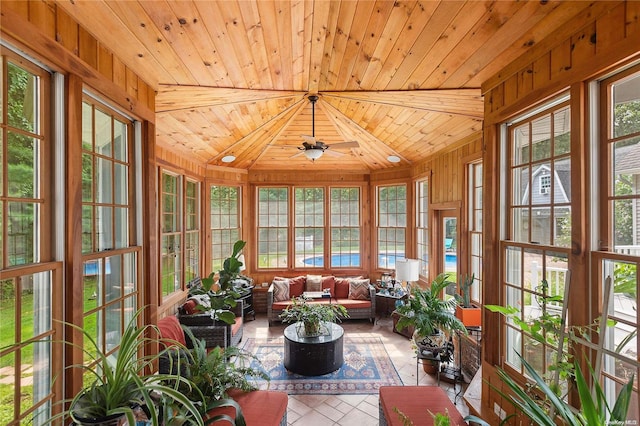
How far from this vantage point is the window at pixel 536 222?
205 centimetres

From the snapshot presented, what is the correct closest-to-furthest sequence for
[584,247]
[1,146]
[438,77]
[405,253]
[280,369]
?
1. [1,146]
2. [584,247]
3. [438,77]
4. [280,369]
5. [405,253]

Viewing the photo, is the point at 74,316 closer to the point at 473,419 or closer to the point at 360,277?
the point at 473,419

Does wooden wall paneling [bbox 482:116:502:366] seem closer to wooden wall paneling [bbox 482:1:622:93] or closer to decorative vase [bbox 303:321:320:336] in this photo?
wooden wall paneling [bbox 482:1:622:93]

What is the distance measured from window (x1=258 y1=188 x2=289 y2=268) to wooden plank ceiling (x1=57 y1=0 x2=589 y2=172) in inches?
99.7

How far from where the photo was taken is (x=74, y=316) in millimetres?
1755

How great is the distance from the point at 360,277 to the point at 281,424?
13.4 feet

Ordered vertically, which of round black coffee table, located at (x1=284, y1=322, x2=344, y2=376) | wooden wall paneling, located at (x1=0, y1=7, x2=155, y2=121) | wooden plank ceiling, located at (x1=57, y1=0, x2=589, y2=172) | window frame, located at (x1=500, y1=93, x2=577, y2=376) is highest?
wooden plank ceiling, located at (x1=57, y1=0, x2=589, y2=172)

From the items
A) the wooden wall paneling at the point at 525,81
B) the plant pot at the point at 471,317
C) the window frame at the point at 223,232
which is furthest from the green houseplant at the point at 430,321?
the window frame at the point at 223,232

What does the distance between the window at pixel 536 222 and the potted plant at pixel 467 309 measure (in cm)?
123

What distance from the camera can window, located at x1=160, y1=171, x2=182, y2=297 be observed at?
177 inches

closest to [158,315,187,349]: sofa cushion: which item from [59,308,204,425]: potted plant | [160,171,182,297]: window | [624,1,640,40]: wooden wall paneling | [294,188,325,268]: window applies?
[160,171,182,297]: window

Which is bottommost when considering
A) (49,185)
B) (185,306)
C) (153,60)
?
(185,306)

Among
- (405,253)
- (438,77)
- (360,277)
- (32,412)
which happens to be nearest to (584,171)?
(438,77)

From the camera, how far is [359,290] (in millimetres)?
5879
